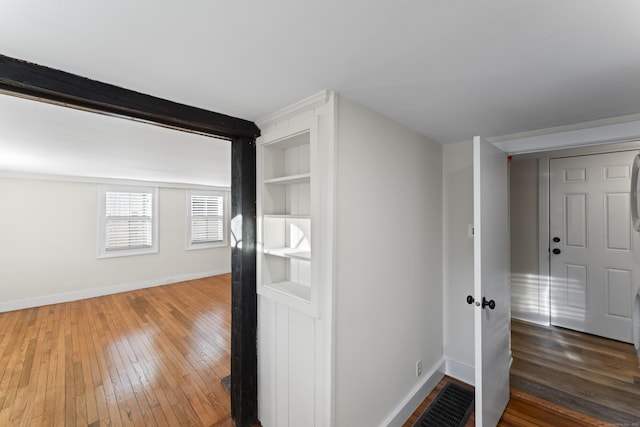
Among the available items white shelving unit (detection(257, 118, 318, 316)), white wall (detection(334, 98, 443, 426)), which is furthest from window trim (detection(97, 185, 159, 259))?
white wall (detection(334, 98, 443, 426))

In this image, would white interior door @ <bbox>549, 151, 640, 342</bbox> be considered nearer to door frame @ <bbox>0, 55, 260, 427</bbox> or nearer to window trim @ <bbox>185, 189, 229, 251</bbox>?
door frame @ <bbox>0, 55, 260, 427</bbox>

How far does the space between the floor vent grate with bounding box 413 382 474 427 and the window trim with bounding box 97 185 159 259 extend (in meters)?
5.49

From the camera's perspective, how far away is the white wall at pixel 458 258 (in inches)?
91.2

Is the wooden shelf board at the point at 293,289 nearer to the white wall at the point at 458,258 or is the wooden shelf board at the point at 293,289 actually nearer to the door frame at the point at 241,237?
the door frame at the point at 241,237

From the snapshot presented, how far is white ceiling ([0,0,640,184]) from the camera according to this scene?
793mm

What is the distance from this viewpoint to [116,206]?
495 centimetres

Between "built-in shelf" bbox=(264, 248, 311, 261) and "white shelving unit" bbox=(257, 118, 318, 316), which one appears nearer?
"built-in shelf" bbox=(264, 248, 311, 261)

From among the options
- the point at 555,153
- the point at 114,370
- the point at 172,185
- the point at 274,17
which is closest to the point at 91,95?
the point at 274,17

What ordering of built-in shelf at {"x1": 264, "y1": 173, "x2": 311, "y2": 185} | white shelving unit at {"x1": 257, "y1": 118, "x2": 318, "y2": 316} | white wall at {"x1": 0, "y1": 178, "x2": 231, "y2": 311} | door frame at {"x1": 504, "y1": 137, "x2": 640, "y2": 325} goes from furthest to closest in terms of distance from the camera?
white wall at {"x1": 0, "y1": 178, "x2": 231, "y2": 311} < door frame at {"x1": 504, "y1": 137, "x2": 640, "y2": 325} < white shelving unit at {"x1": 257, "y1": 118, "x2": 318, "y2": 316} < built-in shelf at {"x1": 264, "y1": 173, "x2": 311, "y2": 185}

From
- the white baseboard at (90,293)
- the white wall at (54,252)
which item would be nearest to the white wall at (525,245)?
the white baseboard at (90,293)

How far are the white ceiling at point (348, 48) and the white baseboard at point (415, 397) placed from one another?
6.89 ft

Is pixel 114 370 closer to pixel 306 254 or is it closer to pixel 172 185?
pixel 306 254

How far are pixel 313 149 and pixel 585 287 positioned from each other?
12.5 feet

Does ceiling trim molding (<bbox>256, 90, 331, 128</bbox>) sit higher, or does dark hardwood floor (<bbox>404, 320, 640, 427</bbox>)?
ceiling trim molding (<bbox>256, 90, 331, 128</bbox>)
